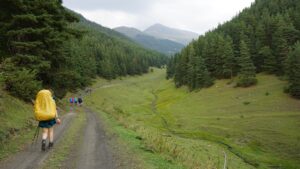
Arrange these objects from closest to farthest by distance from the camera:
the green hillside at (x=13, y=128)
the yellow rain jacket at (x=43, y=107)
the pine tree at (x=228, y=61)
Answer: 1. the yellow rain jacket at (x=43, y=107)
2. the green hillside at (x=13, y=128)
3. the pine tree at (x=228, y=61)

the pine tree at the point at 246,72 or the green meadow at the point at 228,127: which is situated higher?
the pine tree at the point at 246,72

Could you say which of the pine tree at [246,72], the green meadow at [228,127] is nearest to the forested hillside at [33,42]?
the green meadow at [228,127]

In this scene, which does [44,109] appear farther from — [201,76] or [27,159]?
[201,76]

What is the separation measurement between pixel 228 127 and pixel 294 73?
99.9 feet

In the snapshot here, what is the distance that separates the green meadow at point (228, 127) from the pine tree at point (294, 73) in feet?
7.26

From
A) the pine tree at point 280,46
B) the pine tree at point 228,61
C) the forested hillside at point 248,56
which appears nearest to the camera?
the pine tree at point 280,46

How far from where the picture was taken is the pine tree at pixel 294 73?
209ft

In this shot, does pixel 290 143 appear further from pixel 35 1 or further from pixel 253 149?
pixel 35 1

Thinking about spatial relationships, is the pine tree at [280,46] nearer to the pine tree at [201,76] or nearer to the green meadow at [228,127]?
the green meadow at [228,127]

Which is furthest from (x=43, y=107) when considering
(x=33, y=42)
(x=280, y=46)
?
(x=280, y=46)

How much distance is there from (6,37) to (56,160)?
78.0 ft

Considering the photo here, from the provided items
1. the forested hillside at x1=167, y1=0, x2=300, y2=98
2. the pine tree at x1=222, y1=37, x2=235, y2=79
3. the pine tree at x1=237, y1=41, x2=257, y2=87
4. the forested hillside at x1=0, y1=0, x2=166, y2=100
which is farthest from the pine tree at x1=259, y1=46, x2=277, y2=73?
the forested hillside at x1=0, y1=0, x2=166, y2=100

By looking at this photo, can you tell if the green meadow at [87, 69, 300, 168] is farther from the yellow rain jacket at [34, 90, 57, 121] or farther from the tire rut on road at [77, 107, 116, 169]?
the yellow rain jacket at [34, 90, 57, 121]

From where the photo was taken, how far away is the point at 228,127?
1893 inches
